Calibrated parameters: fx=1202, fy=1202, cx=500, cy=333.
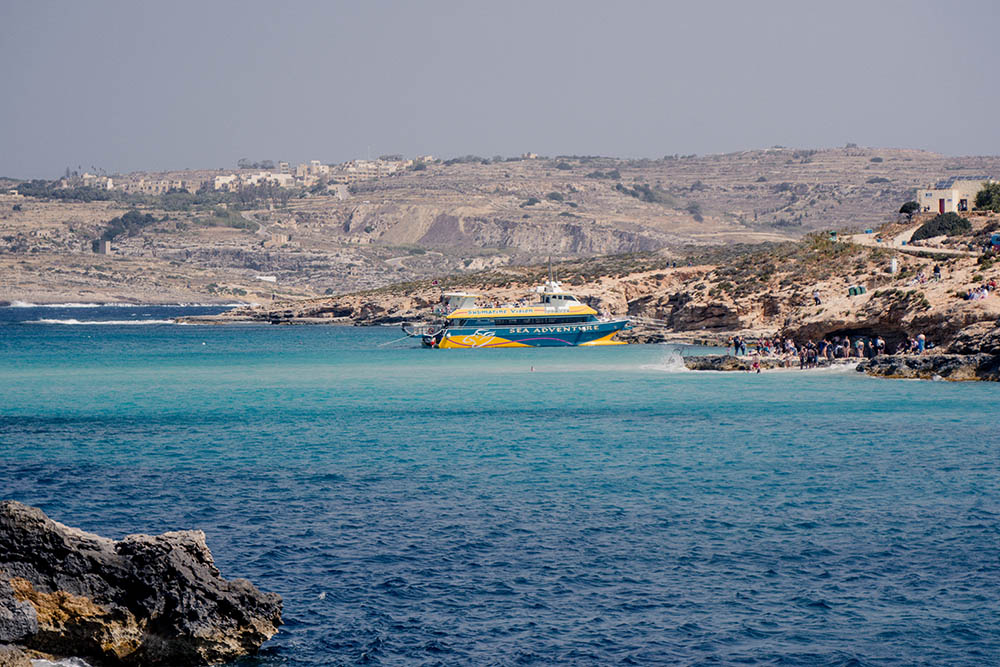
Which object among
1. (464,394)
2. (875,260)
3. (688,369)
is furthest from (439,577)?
(875,260)

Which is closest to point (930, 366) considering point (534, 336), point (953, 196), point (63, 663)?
point (63, 663)

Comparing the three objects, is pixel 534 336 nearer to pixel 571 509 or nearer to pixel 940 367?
pixel 940 367

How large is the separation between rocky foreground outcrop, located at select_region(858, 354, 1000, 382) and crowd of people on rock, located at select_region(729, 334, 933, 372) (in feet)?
9.82

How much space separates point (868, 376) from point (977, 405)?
12.4 metres

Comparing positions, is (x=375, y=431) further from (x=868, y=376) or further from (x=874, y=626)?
(x=868, y=376)

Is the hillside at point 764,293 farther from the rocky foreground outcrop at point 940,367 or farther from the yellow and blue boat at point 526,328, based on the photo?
the rocky foreground outcrop at point 940,367

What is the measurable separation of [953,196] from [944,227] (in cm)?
1602

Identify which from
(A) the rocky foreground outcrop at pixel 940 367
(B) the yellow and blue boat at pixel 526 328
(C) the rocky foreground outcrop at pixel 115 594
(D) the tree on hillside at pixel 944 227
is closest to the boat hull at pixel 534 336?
(B) the yellow and blue boat at pixel 526 328

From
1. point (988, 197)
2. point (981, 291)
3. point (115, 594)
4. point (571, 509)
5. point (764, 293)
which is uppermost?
point (988, 197)

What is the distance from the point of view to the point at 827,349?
5847 cm

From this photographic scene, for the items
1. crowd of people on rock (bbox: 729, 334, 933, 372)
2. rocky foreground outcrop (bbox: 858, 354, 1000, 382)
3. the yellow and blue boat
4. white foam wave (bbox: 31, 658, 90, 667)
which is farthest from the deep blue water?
the yellow and blue boat

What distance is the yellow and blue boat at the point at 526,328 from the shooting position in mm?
86188

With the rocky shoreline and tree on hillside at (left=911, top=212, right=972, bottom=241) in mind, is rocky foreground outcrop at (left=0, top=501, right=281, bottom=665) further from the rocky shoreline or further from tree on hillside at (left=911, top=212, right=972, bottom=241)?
tree on hillside at (left=911, top=212, right=972, bottom=241)

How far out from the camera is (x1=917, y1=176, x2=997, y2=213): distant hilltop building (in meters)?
102
